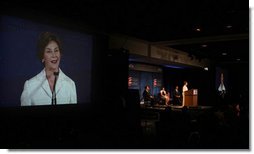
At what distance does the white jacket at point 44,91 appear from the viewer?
462 cm

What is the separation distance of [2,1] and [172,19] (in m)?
3.48

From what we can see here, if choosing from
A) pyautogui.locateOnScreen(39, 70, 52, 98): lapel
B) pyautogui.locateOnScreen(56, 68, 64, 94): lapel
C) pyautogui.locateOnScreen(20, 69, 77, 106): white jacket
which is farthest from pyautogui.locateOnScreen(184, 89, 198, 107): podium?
pyautogui.locateOnScreen(39, 70, 52, 98): lapel

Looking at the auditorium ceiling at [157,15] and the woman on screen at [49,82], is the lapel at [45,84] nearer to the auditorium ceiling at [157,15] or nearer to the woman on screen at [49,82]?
the woman on screen at [49,82]

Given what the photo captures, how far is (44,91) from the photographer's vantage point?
4855 mm

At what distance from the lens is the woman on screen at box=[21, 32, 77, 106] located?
4664 mm

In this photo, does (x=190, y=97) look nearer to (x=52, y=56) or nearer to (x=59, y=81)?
(x=59, y=81)

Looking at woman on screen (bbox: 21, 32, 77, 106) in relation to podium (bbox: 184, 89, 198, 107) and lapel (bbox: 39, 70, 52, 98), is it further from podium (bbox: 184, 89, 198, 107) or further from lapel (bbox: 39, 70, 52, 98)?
podium (bbox: 184, 89, 198, 107)

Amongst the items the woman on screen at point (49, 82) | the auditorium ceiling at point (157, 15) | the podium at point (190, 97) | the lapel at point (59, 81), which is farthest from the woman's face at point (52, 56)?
the podium at point (190, 97)

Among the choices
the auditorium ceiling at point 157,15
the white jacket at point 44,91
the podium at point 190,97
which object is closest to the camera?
the white jacket at point 44,91

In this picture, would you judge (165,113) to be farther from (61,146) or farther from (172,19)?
(61,146)

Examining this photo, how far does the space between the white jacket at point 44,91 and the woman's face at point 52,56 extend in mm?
148

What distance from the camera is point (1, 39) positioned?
4.24 meters

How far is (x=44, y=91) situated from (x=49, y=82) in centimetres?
20

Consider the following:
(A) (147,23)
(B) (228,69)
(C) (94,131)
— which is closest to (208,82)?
(B) (228,69)
